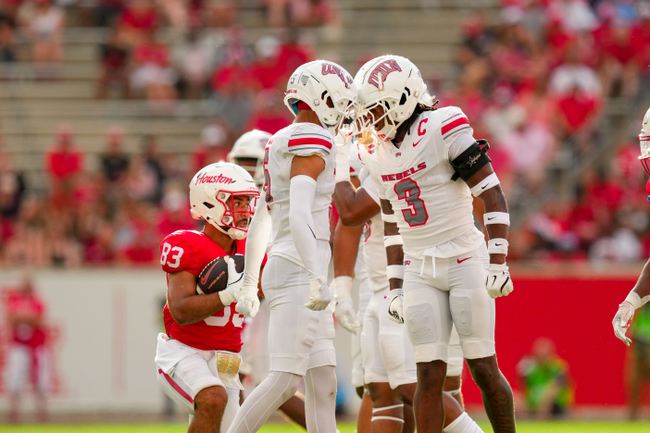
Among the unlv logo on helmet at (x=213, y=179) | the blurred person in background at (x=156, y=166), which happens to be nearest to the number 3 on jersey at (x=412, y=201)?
the unlv logo on helmet at (x=213, y=179)

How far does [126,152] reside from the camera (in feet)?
58.5

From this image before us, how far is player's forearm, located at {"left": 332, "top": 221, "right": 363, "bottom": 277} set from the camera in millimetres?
8477

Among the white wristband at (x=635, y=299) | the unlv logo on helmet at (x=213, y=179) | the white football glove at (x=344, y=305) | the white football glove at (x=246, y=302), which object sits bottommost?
the white football glove at (x=344, y=305)

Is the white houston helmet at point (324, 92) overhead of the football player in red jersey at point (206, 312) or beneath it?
overhead

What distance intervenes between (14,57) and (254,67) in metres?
3.52

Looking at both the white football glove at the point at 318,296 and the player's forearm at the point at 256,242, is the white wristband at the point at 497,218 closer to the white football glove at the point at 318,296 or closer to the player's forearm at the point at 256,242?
the white football glove at the point at 318,296

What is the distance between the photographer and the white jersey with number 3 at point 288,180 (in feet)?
24.2

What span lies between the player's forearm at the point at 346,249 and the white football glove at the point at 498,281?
1524 mm

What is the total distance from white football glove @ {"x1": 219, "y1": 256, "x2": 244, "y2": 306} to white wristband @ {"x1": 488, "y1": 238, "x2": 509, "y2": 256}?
51.8 inches

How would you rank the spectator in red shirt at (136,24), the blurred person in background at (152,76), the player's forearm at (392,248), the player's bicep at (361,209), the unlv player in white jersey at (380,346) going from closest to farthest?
the player's forearm at (392,248) → the unlv player in white jersey at (380,346) → the player's bicep at (361,209) → the blurred person in background at (152,76) → the spectator in red shirt at (136,24)

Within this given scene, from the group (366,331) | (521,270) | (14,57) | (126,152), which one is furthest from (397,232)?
(14,57)

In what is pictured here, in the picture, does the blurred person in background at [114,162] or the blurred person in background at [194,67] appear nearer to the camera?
the blurred person in background at [114,162]

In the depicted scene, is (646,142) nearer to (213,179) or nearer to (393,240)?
(393,240)

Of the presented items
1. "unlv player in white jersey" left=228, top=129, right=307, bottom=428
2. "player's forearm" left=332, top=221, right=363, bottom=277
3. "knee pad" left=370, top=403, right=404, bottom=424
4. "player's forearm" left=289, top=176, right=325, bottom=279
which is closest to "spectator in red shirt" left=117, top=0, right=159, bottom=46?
"unlv player in white jersey" left=228, top=129, right=307, bottom=428
